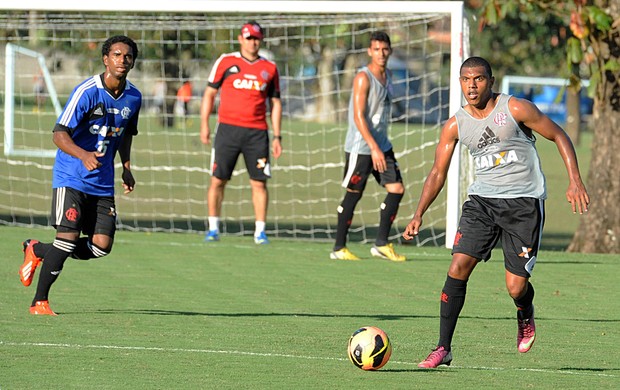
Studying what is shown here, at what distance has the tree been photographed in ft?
45.7

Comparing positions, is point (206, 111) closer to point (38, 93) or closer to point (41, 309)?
point (41, 309)

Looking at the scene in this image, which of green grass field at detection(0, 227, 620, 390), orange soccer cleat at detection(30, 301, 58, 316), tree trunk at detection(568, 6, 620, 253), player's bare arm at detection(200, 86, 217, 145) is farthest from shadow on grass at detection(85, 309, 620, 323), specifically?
tree trunk at detection(568, 6, 620, 253)

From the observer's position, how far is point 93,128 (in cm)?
883

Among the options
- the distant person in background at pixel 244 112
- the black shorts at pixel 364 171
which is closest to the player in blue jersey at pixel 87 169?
the black shorts at pixel 364 171

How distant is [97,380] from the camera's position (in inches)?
264

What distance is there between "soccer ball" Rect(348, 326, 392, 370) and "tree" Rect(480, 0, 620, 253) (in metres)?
7.58

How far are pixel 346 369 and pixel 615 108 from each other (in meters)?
8.09

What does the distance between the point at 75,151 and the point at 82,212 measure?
587mm

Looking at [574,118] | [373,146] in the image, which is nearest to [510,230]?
[373,146]

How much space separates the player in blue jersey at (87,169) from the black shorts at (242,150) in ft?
15.0

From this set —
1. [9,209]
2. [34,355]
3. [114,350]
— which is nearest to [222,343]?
[114,350]

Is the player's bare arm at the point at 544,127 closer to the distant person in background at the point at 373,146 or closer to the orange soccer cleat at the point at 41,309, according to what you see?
the orange soccer cleat at the point at 41,309

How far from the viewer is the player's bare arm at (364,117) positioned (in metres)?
12.1

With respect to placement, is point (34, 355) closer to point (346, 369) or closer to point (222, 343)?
point (222, 343)
